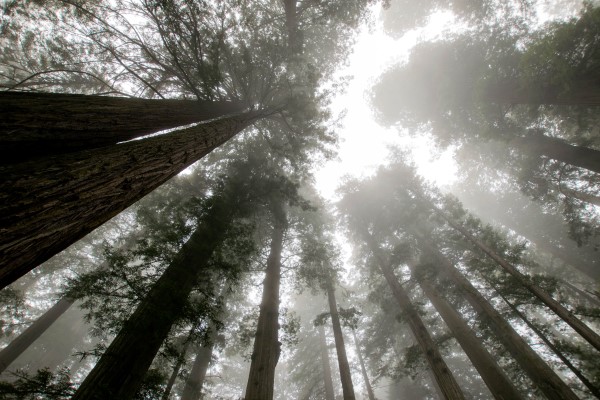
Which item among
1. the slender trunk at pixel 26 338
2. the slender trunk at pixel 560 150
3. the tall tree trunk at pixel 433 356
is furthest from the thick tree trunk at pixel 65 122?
the slender trunk at pixel 560 150

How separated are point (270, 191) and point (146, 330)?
228 inches

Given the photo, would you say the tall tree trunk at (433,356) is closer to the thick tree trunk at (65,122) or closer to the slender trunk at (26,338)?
the thick tree trunk at (65,122)

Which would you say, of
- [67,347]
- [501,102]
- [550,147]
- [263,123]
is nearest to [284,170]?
[263,123]

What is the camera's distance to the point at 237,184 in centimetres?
949

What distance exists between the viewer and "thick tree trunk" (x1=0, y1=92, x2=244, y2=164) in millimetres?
2475

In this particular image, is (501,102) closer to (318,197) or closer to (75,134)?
(318,197)

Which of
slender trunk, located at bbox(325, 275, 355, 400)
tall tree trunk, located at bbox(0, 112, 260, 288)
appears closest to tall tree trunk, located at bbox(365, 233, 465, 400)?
slender trunk, located at bbox(325, 275, 355, 400)

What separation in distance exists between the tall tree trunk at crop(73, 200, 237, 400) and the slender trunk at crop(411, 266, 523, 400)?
10.1 meters

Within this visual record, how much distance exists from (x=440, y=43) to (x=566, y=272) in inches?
812

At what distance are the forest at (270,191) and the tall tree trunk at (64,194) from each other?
0.01 metres

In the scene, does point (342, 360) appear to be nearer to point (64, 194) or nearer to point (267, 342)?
point (267, 342)

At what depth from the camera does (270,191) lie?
9641mm

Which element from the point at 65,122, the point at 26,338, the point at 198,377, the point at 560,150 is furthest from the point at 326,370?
the point at 65,122

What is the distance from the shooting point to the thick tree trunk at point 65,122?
97.4 inches
